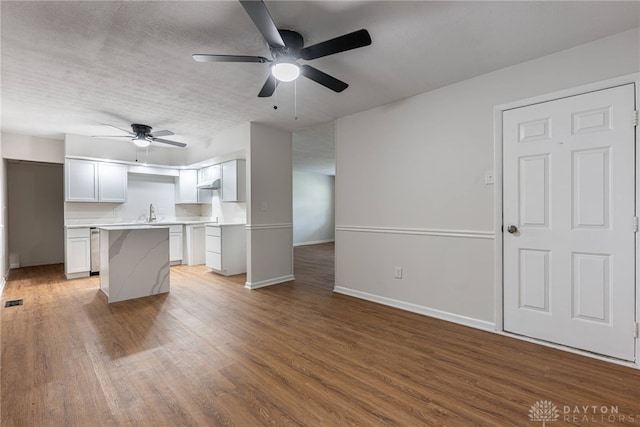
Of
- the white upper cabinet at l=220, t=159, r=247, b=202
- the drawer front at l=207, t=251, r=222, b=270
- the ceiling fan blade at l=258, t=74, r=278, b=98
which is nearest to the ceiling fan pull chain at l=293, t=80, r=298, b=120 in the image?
the ceiling fan blade at l=258, t=74, r=278, b=98

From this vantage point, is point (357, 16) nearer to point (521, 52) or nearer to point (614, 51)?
point (521, 52)

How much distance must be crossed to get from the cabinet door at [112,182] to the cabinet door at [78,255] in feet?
2.77

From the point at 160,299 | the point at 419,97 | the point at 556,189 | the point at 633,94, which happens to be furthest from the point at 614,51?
the point at 160,299

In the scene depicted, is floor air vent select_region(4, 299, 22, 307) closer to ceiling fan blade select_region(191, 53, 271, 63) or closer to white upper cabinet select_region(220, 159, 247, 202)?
white upper cabinet select_region(220, 159, 247, 202)

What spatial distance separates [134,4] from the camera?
5.93ft

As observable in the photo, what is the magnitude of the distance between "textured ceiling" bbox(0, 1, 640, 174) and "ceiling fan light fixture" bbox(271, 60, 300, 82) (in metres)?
0.23

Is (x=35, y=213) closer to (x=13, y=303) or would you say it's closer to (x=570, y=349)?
(x=13, y=303)

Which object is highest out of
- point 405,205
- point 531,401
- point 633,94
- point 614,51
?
point 614,51

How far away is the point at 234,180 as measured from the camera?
5.19 metres

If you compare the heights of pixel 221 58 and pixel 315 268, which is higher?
pixel 221 58

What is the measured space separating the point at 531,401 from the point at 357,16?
267cm

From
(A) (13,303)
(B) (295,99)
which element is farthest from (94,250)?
(B) (295,99)

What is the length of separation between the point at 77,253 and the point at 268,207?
→ 350cm

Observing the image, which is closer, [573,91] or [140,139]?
[573,91]
